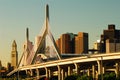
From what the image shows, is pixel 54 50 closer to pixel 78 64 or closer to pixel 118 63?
pixel 78 64

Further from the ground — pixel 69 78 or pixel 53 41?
pixel 53 41

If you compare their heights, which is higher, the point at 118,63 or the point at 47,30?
the point at 47,30

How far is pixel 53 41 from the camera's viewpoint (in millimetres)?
175375

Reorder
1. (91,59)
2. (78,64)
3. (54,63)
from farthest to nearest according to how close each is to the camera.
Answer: (54,63), (78,64), (91,59)

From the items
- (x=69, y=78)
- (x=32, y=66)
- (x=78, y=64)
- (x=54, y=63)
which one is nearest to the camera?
(x=69, y=78)

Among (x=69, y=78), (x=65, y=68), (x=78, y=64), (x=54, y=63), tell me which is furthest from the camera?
(x=65, y=68)

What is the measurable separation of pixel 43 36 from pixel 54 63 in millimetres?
14499

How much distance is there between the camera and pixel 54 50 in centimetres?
18212

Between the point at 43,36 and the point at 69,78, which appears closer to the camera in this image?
the point at 69,78

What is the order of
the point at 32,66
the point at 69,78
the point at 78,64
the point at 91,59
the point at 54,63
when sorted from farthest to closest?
the point at 32,66
the point at 54,63
the point at 78,64
the point at 91,59
the point at 69,78

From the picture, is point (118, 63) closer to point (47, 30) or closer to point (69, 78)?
point (69, 78)

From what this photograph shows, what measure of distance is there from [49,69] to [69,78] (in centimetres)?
6153

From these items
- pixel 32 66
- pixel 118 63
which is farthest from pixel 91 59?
pixel 32 66

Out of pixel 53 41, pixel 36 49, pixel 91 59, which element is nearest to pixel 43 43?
pixel 36 49
